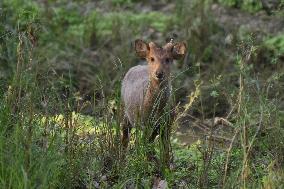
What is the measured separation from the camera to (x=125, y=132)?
716cm

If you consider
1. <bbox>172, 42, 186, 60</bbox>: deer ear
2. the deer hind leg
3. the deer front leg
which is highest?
<bbox>172, 42, 186, 60</bbox>: deer ear

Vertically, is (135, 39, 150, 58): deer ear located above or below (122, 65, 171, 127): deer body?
above

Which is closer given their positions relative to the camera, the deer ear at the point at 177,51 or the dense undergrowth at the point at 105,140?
the dense undergrowth at the point at 105,140

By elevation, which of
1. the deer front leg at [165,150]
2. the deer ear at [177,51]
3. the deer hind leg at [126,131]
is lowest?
the deer hind leg at [126,131]

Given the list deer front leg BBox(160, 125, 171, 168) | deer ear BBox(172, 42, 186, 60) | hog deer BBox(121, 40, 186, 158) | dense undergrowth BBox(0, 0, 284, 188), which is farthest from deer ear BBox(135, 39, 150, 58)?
deer front leg BBox(160, 125, 171, 168)

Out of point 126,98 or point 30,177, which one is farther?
point 126,98

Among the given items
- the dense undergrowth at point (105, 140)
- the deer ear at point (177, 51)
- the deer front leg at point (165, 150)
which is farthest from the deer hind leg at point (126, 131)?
the deer ear at point (177, 51)

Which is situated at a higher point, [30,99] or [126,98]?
[30,99]

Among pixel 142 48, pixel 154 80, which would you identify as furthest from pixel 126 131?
pixel 142 48

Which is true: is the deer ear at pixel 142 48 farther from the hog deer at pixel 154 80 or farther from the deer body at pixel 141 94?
the deer body at pixel 141 94

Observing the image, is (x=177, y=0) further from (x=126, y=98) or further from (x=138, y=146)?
(x=138, y=146)

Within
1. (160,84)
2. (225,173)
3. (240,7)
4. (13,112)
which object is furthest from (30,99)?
(240,7)

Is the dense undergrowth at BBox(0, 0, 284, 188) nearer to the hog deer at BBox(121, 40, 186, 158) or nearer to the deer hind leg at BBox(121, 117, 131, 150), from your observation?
the deer hind leg at BBox(121, 117, 131, 150)

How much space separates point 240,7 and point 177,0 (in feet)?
3.73
